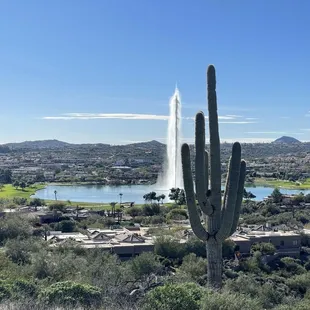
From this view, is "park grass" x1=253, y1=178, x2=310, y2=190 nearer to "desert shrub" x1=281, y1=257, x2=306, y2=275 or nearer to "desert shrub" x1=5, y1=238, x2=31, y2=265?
"desert shrub" x1=281, y1=257, x2=306, y2=275

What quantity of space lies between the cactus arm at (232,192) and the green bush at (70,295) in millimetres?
3710

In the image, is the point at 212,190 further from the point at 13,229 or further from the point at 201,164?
the point at 13,229

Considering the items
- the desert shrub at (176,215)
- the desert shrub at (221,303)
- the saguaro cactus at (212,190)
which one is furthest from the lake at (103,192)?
the desert shrub at (221,303)

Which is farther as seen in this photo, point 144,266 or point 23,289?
point 144,266

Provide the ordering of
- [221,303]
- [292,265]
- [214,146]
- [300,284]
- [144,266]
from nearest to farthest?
[221,303] → [214,146] → [144,266] → [300,284] → [292,265]

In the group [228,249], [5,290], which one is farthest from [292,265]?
[5,290]

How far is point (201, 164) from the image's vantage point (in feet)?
47.4

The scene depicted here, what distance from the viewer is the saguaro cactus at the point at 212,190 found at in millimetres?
14430

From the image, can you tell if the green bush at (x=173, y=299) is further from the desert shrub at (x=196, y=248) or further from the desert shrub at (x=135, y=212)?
the desert shrub at (x=135, y=212)

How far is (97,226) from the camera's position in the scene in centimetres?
4047

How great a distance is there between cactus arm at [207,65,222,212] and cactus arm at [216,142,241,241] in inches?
12.6

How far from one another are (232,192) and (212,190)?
61 cm

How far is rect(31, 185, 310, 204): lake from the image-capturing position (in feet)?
231

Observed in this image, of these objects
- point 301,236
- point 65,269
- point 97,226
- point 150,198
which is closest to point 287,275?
point 301,236
